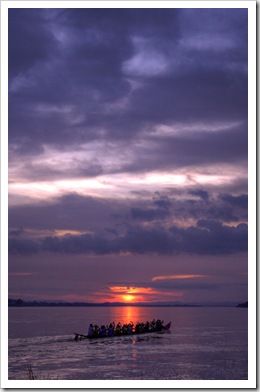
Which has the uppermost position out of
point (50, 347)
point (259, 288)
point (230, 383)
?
point (259, 288)

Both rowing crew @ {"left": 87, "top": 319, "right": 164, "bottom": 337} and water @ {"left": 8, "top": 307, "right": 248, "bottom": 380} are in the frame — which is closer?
water @ {"left": 8, "top": 307, "right": 248, "bottom": 380}

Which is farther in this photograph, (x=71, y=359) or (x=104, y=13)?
(x=71, y=359)

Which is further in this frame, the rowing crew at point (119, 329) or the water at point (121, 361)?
the rowing crew at point (119, 329)

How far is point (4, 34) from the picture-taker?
6227 mm

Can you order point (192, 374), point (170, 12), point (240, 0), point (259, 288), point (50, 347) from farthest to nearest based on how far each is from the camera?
point (50, 347) < point (192, 374) < point (170, 12) < point (240, 0) < point (259, 288)

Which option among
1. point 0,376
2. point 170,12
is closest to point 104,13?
point 170,12

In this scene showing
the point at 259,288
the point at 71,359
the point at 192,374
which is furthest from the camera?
the point at 71,359

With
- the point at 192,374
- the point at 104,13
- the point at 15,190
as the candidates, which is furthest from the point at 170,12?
the point at 192,374

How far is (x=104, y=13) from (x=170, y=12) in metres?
0.83

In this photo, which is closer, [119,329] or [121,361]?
[121,361]

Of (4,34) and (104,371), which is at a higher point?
(4,34)

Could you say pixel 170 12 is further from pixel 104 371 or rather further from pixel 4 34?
pixel 104 371

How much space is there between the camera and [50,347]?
65.6 ft

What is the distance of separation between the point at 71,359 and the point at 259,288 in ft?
36.8
